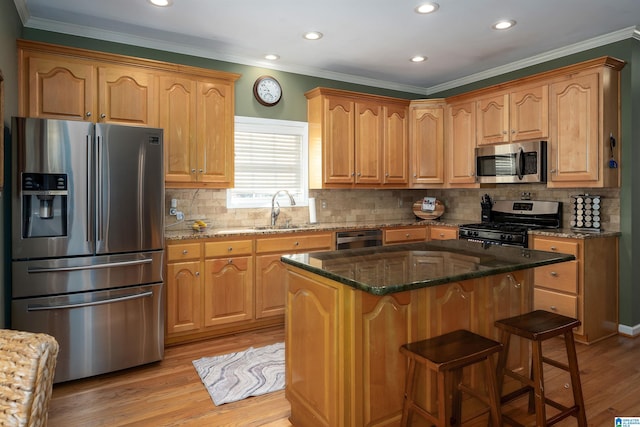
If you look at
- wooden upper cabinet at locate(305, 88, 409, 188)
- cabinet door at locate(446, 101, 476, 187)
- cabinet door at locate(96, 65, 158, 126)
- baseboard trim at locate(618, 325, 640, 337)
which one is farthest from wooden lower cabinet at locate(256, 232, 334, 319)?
baseboard trim at locate(618, 325, 640, 337)

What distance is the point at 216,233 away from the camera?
372cm

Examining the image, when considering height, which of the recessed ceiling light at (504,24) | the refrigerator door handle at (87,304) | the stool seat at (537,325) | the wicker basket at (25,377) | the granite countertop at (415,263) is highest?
the recessed ceiling light at (504,24)

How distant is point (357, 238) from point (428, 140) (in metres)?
1.62

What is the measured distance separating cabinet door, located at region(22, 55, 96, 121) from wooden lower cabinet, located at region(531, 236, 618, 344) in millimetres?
4124

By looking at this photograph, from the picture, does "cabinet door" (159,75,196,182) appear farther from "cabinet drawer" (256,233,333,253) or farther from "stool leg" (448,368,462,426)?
"stool leg" (448,368,462,426)

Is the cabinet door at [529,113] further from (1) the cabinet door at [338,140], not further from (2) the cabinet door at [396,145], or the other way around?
(1) the cabinet door at [338,140]

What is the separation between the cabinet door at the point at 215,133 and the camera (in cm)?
386

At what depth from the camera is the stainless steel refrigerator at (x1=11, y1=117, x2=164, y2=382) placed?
274 cm

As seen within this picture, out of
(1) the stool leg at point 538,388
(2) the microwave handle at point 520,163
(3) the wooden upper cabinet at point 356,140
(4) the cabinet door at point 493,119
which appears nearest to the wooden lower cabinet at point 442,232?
(3) the wooden upper cabinet at point 356,140

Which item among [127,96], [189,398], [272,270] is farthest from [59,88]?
[189,398]

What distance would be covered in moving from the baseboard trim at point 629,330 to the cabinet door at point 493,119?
6.84ft

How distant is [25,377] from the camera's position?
104cm

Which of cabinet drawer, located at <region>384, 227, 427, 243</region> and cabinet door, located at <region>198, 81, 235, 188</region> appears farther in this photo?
cabinet drawer, located at <region>384, 227, 427, 243</region>

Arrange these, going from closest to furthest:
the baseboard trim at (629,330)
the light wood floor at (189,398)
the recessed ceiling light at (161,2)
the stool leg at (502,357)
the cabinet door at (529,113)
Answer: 1. the stool leg at (502,357)
2. the light wood floor at (189,398)
3. the recessed ceiling light at (161,2)
4. the baseboard trim at (629,330)
5. the cabinet door at (529,113)
